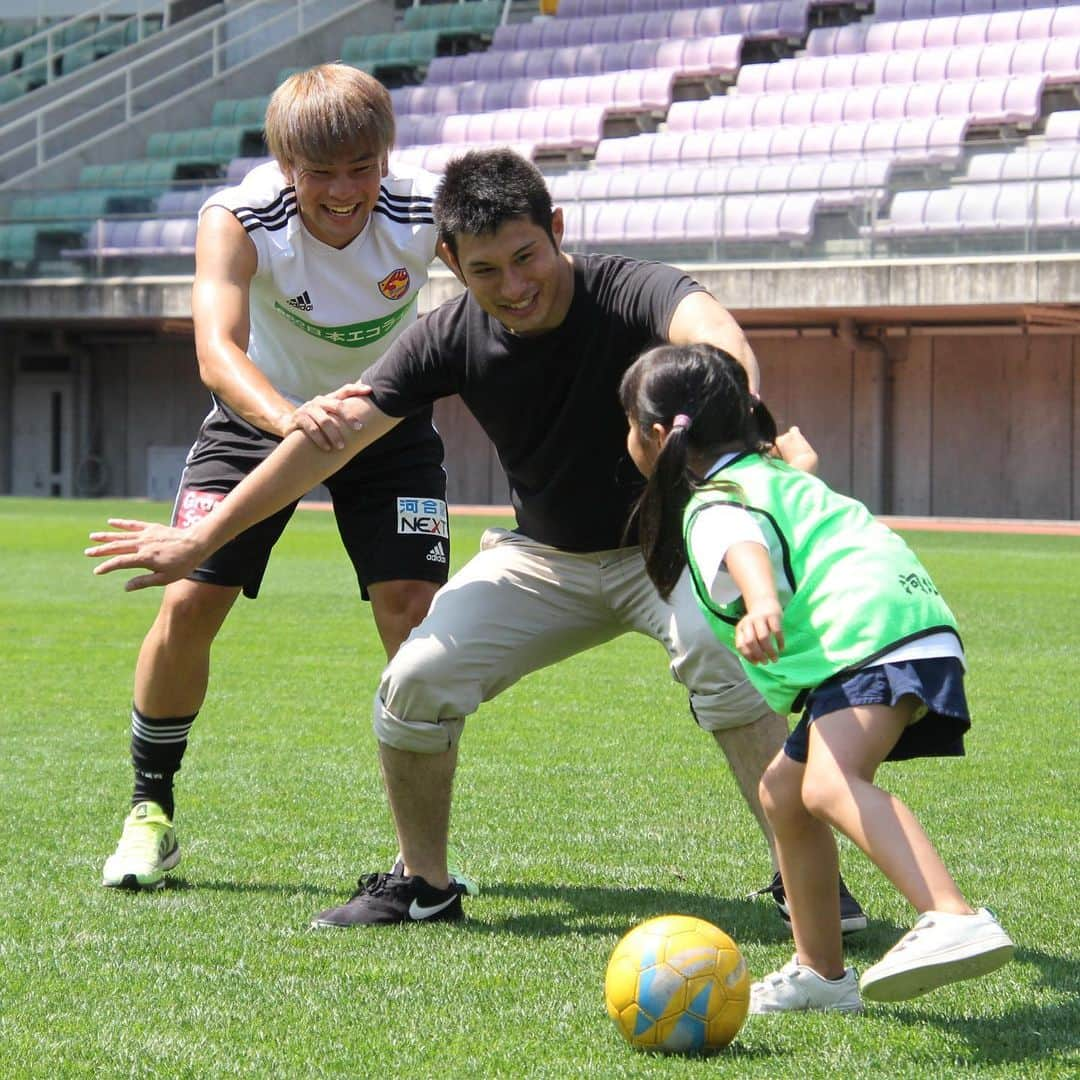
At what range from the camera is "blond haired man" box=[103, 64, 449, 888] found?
482cm

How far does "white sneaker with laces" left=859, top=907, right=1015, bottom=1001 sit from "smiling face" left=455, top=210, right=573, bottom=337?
5.88 ft

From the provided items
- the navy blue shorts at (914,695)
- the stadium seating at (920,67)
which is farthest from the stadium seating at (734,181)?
the navy blue shorts at (914,695)

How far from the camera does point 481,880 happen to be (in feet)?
16.5

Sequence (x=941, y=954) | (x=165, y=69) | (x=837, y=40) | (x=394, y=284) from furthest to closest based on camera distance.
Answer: (x=165, y=69) < (x=837, y=40) < (x=394, y=284) < (x=941, y=954)

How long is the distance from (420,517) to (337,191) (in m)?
0.99

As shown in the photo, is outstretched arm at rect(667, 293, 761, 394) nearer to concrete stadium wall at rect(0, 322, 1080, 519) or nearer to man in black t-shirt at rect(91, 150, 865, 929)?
man in black t-shirt at rect(91, 150, 865, 929)

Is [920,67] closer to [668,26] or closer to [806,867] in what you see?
[668,26]

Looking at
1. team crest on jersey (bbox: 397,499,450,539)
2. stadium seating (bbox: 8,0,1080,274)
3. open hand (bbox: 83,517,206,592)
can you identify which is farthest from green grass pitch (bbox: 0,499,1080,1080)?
stadium seating (bbox: 8,0,1080,274)

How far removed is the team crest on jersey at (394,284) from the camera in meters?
5.13

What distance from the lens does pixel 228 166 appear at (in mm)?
33781

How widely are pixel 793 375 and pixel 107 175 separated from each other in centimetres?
1429

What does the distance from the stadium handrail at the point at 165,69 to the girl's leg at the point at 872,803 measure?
34246 mm

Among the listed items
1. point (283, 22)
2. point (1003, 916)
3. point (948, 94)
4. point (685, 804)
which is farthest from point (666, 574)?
point (283, 22)

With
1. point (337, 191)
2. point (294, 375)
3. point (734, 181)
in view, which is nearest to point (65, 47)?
point (734, 181)
